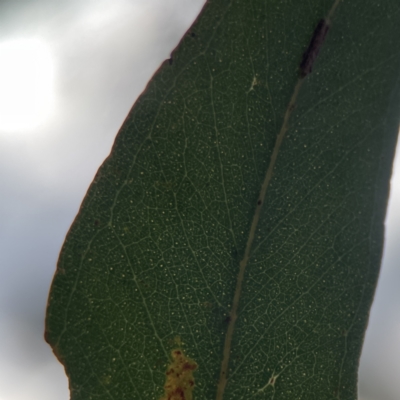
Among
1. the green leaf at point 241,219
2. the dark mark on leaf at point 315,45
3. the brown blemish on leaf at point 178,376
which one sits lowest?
the brown blemish on leaf at point 178,376

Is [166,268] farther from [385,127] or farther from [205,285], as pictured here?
[385,127]

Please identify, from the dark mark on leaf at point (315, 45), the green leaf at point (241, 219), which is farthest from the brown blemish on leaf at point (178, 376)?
the dark mark on leaf at point (315, 45)

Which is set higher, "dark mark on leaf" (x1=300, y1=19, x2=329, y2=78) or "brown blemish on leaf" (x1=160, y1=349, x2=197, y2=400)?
"dark mark on leaf" (x1=300, y1=19, x2=329, y2=78)

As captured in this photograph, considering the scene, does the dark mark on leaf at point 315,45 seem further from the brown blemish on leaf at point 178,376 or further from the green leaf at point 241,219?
the brown blemish on leaf at point 178,376

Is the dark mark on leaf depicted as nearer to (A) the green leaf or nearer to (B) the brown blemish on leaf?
(A) the green leaf

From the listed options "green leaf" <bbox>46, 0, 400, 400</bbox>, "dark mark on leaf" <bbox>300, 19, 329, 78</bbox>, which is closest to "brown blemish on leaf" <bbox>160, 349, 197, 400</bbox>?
"green leaf" <bbox>46, 0, 400, 400</bbox>

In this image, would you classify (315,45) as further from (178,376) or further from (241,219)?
(178,376)

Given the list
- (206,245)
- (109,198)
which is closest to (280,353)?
(206,245)
